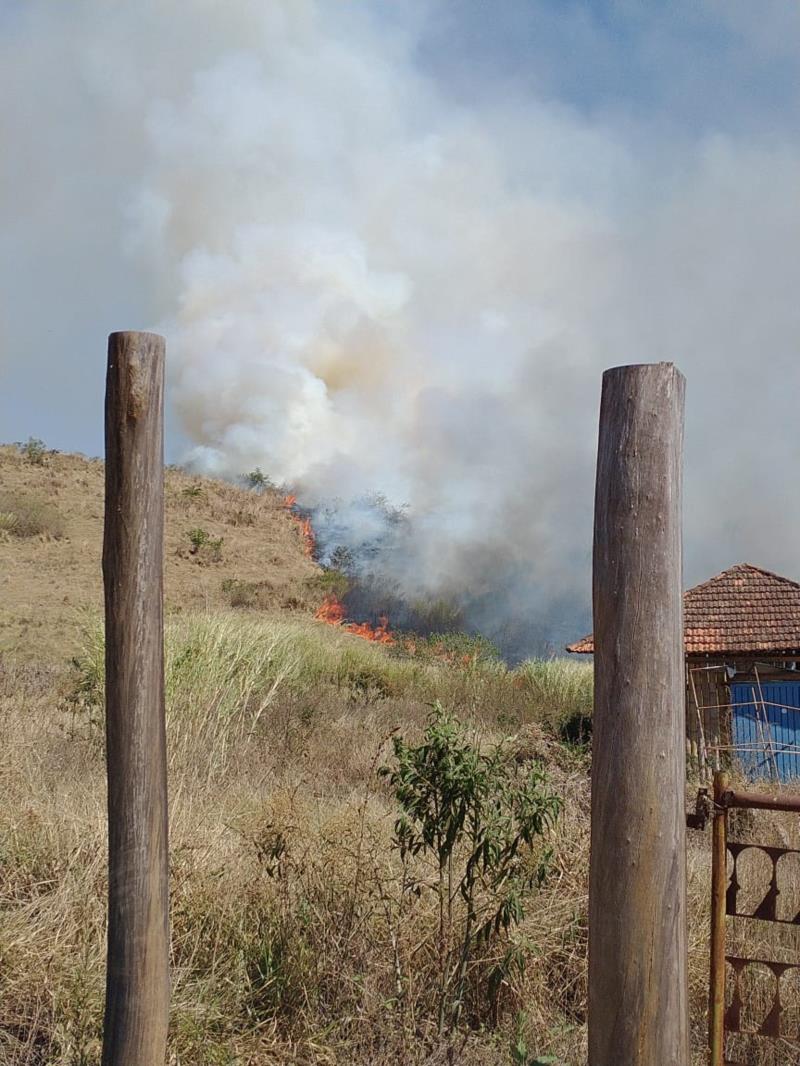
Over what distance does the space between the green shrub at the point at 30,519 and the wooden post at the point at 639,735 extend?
32.7 m

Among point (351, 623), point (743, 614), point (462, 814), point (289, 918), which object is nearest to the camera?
point (462, 814)

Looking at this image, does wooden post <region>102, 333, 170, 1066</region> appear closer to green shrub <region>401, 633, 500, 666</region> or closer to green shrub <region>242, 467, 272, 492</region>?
green shrub <region>401, 633, 500, 666</region>

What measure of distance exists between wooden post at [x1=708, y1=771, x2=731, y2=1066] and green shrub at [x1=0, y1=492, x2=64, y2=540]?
3231cm

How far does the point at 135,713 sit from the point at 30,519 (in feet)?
107

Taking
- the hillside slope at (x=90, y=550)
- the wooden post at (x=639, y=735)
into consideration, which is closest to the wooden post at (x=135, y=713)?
the wooden post at (x=639, y=735)

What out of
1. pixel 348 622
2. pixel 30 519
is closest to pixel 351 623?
pixel 348 622

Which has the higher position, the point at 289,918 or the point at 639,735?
the point at 639,735

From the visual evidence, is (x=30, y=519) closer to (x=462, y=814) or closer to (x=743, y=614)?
(x=743, y=614)

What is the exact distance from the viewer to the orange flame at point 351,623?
28.0 metres

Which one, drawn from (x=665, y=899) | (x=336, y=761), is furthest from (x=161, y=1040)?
(x=336, y=761)

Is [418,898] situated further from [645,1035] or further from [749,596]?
[749,596]

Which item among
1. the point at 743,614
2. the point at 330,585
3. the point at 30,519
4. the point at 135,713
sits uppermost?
the point at 30,519

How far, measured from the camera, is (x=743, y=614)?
14945 mm

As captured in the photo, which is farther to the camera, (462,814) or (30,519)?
(30,519)
